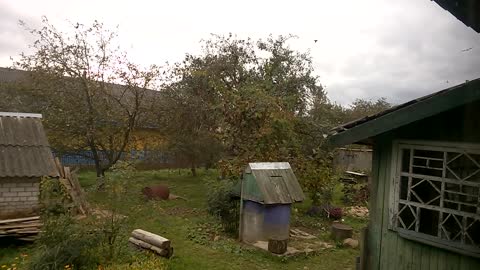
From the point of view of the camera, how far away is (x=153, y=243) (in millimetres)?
8781

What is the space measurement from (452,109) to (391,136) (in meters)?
0.92

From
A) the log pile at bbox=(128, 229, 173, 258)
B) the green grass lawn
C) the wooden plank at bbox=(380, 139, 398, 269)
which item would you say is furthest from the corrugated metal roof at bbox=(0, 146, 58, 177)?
the wooden plank at bbox=(380, 139, 398, 269)

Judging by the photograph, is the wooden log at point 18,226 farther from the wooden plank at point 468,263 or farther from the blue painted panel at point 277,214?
the wooden plank at point 468,263

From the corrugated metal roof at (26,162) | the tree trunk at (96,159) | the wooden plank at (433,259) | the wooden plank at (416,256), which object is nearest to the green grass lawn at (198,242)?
the corrugated metal roof at (26,162)

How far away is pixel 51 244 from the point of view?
7.28 m

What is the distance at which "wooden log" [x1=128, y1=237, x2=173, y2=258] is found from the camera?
8609 mm

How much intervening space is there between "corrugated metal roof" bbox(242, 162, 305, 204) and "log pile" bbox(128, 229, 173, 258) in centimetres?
270

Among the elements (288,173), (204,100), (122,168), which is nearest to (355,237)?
(288,173)

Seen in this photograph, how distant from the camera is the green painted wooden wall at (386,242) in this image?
204 inches

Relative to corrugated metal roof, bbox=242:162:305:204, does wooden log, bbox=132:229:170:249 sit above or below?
below

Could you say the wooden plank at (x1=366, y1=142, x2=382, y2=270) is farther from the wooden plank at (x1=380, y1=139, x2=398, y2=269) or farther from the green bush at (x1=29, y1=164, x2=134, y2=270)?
the green bush at (x1=29, y1=164, x2=134, y2=270)

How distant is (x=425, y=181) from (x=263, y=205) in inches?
213

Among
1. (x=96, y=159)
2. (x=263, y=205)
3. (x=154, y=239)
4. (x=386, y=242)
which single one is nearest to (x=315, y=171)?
(x=263, y=205)

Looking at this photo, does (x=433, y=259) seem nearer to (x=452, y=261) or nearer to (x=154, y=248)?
(x=452, y=261)
